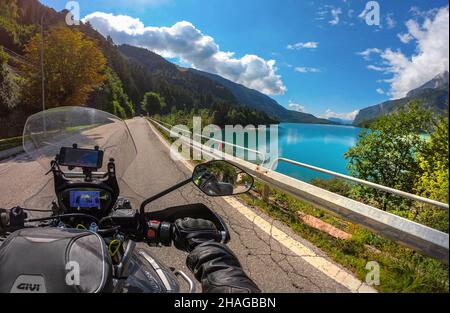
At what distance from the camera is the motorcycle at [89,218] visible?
1.25m

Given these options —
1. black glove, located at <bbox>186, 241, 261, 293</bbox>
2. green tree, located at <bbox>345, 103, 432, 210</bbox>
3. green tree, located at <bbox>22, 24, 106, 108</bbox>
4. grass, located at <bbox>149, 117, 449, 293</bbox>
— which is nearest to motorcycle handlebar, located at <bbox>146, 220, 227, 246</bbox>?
black glove, located at <bbox>186, 241, 261, 293</bbox>

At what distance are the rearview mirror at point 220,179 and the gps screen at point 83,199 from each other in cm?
78

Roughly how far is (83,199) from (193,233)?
3.09 ft

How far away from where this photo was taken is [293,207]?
5.59m

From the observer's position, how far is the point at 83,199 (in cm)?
216

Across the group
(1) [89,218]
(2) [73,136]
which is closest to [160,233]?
(1) [89,218]

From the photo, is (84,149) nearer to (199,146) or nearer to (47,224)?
(47,224)

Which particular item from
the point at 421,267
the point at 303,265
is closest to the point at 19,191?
the point at 303,265

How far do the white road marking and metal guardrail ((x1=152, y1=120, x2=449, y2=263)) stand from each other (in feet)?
1.76

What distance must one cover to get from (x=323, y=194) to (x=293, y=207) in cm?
151

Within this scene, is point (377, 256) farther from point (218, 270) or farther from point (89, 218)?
point (89, 218)

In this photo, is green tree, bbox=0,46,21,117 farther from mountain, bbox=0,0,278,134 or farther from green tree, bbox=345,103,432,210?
green tree, bbox=345,103,432,210

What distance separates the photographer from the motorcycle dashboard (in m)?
2.15
